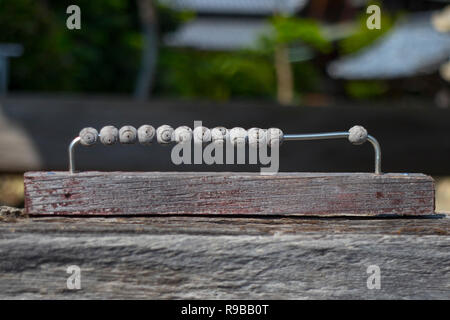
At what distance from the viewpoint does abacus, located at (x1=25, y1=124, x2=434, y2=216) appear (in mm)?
958

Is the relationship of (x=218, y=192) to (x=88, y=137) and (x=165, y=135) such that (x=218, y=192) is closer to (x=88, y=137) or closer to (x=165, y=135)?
(x=165, y=135)

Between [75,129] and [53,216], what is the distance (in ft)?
7.12

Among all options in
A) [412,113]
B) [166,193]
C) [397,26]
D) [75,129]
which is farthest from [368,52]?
[166,193]

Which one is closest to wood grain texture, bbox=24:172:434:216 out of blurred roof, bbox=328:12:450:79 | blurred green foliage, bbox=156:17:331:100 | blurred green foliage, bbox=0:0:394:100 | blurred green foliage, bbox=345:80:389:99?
blurred green foliage, bbox=0:0:394:100

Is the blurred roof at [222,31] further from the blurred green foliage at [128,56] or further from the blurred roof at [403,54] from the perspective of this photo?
the blurred roof at [403,54]

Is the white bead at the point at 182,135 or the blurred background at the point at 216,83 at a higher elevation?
the blurred background at the point at 216,83

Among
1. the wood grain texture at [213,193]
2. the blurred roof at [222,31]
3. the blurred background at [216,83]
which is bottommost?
the wood grain texture at [213,193]

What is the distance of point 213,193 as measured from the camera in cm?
96

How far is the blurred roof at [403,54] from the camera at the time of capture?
7707mm

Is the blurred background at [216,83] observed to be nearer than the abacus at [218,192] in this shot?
No

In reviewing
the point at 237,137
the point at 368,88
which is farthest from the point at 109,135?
the point at 368,88

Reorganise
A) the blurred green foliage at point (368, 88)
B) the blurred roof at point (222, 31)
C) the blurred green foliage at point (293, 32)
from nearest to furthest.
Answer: the blurred green foliage at point (293, 32) < the blurred green foliage at point (368, 88) < the blurred roof at point (222, 31)

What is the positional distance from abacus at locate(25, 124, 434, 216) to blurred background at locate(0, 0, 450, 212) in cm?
208

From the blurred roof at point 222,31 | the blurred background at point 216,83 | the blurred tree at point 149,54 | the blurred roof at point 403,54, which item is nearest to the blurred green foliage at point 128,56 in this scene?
the blurred background at point 216,83
